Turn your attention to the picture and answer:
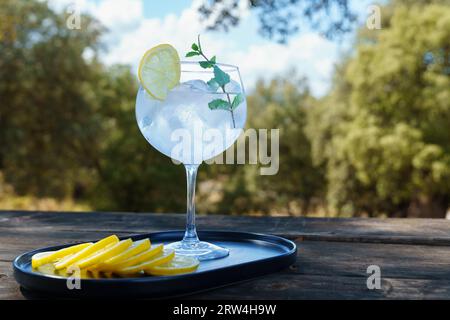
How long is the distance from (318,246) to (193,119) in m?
0.52

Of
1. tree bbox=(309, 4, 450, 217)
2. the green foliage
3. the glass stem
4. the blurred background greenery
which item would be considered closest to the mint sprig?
the glass stem

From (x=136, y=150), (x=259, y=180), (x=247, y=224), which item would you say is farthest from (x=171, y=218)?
(x=259, y=180)

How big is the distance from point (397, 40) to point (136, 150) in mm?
8223

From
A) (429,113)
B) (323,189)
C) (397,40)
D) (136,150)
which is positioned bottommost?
(323,189)

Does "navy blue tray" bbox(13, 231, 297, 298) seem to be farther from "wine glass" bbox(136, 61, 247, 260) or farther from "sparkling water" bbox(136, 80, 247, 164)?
"sparkling water" bbox(136, 80, 247, 164)

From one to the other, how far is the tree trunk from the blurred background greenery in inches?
1.4

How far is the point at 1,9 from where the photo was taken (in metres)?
12.1

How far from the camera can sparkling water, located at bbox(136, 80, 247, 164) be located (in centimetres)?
125

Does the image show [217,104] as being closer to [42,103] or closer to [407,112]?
[42,103]

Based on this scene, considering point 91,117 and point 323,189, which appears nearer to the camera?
point 91,117

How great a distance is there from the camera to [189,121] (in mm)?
1262

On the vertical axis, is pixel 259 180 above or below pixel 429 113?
below

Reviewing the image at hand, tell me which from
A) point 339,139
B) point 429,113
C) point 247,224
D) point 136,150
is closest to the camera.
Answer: point 247,224

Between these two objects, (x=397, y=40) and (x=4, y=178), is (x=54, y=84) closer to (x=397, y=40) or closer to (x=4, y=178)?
(x=4, y=178)
